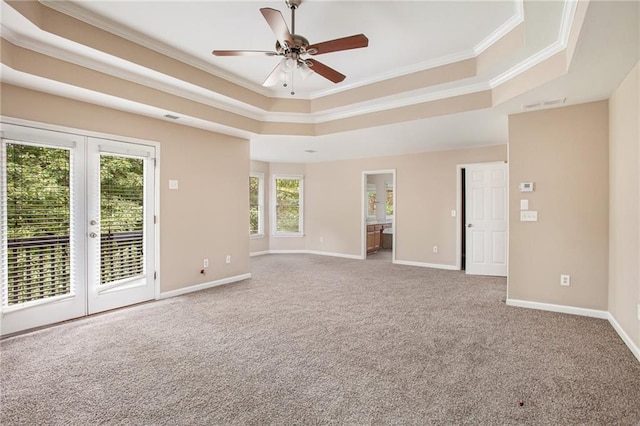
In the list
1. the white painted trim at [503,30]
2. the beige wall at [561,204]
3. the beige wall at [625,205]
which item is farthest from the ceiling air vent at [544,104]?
the white painted trim at [503,30]

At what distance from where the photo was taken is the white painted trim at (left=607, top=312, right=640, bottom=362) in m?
2.62

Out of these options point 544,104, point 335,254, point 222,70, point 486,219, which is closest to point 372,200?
point 335,254

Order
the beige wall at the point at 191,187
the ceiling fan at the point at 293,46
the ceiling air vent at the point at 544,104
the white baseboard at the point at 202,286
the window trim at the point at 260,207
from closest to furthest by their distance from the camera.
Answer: the ceiling fan at the point at 293,46 → the ceiling air vent at the point at 544,104 → the beige wall at the point at 191,187 → the white baseboard at the point at 202,286 → the window trim at the point at 260,207

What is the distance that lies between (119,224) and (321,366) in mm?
3021

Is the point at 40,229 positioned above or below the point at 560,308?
above

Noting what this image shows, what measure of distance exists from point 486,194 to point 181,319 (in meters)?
5.33

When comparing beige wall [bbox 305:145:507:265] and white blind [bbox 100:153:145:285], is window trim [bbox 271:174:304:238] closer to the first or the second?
beige wall [bbox 305:145:507:265]

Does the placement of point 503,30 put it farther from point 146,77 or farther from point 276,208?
point 276,208

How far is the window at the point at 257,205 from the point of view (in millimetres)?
7992

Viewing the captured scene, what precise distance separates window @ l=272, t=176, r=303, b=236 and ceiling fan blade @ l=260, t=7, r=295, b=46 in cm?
585

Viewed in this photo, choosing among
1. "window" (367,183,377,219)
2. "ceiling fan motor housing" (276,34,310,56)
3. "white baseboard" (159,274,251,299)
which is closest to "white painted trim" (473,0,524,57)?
"ceiling fan motor housing" (276,34,310,56)

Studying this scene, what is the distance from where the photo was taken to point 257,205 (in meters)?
8.12

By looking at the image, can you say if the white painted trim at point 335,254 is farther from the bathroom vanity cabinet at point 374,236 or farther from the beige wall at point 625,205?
the beige wall at point 625,205

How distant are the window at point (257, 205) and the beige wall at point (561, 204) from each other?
5.69 metres
